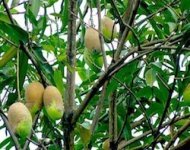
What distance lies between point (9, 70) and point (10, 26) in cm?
26

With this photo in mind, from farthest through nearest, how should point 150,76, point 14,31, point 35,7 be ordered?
point 150,76, point 35,7, point 14,31

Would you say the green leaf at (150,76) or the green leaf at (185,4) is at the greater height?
the green leaf at (185,4)

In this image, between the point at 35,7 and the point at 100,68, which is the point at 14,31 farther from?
the point at 100,68

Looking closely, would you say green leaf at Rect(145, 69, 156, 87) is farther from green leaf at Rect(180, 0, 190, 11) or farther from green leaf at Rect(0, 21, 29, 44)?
green leaf at Rect(0, 21, 29, 44)

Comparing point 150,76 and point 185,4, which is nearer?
point 185,4

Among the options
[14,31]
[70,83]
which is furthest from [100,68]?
[14,31]

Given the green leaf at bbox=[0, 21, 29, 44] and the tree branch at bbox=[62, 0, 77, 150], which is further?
the tree branch at bbox=[62, 0, 77, 150]

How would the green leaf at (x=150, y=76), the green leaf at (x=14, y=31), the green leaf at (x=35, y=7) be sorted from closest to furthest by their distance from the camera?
the green leaf at (x=14, y=31) → the green leaf at (x=35, y=7) → the green leaf at (x=150, y=76)

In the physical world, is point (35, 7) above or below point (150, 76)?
above

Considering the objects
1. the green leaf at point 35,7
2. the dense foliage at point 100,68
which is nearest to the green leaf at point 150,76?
the dense foliage at point 100,68

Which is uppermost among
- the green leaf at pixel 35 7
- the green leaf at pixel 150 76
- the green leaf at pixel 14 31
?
the green leaf at pixel 35 7

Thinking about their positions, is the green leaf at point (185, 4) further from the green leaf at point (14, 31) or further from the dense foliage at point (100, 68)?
the green leaf at point (14, 31)

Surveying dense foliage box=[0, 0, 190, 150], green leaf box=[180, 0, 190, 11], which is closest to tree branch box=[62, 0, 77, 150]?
dense foliage box=[0, 0, 190, 150]

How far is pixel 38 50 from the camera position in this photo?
975 mm
